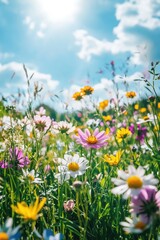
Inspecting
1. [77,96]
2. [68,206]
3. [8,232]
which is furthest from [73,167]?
[77,96]

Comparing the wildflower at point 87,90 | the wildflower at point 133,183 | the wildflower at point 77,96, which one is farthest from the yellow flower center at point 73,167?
the wildflower at point 77,96

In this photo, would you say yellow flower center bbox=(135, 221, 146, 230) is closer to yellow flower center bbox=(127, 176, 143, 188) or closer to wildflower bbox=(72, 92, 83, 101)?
yellow flower center bbox=(127, 176, 143, 188)

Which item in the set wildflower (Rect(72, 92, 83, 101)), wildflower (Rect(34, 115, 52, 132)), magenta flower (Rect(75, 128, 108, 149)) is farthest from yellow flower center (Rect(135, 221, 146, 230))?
wildflower (Rect(72, 92, 83, 101))

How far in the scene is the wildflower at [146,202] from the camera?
883 mm

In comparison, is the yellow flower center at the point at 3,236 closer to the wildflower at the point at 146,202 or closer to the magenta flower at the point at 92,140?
the wildflower at the point at 146,202

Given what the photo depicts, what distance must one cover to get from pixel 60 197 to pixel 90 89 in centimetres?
168

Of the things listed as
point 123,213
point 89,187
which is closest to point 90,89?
point 89,187

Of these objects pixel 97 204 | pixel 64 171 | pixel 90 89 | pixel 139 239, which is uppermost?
pixel 90 89

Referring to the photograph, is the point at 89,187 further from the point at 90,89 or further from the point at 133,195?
the point at 90,89

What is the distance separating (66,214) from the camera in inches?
54.9

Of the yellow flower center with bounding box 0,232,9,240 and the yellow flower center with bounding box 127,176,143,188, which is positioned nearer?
the yellow flower center with bounding box 0,232,9,240

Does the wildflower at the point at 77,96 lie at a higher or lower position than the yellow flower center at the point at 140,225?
higher

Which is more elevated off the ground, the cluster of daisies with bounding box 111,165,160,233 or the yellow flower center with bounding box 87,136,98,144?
the yellow flower center with bounding box 87,136,98,144

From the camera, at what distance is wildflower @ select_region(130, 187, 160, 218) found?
883mm
